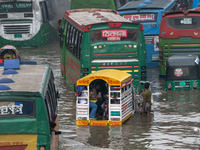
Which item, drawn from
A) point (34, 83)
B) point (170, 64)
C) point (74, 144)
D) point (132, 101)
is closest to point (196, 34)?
point (170, 64)

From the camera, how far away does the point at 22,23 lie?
32438mm

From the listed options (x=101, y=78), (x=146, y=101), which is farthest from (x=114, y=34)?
(x=101, y=78)

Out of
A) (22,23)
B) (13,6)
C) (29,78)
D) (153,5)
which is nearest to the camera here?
(29,78)

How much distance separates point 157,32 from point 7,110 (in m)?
16.8

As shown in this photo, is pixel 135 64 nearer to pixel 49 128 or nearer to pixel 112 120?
pixel 112 120

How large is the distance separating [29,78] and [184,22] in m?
12.9

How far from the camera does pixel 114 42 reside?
16.9m

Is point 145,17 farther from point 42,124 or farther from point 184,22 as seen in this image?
point 42,124

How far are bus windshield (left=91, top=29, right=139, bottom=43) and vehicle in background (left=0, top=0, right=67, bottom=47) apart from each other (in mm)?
16092

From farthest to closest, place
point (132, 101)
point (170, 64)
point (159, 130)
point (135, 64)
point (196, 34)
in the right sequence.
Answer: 1. point (196, 34)
2. point (170, 64)
3. point (135, 64)
4. point (132, 101)
5. point (159, 130)

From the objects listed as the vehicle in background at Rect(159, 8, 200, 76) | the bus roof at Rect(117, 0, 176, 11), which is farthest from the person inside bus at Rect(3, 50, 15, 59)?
the bus roof at Rect(117, 0, 176, 11)

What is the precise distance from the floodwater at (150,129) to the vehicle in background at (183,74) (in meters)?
0.32

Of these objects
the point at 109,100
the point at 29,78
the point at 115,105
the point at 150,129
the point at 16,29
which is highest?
the point at 16,29

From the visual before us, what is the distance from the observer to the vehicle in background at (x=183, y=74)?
745 inches
